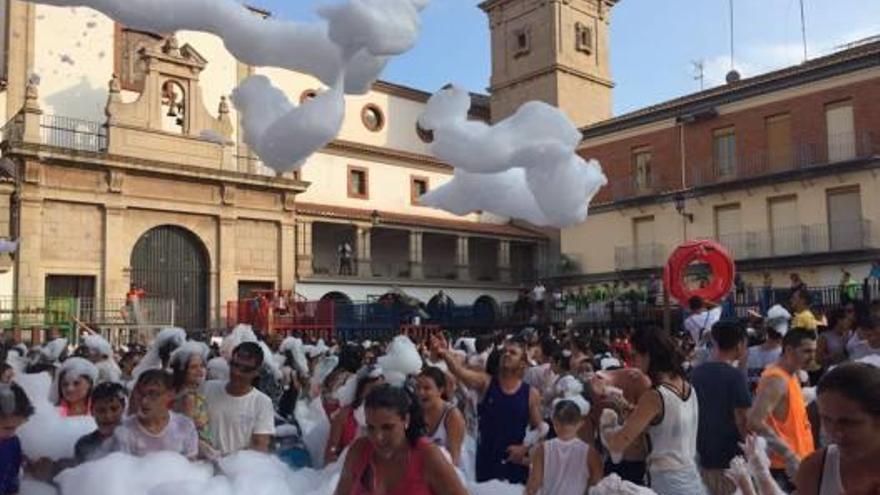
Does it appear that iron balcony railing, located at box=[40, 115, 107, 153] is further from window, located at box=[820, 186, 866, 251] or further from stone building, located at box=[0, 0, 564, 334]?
window, located at box=[820, 186, 866, 251]

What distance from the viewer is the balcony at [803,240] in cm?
2963

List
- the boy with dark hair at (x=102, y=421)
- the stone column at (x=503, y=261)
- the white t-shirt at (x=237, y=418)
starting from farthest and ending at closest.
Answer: the stone column at (x=503, y=261) < the white t-shirt at (x=237, y=418) < the boy with dark hair at (x=102, y=421)

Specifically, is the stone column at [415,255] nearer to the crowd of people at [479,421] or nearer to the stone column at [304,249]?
the stone column at [304,249]

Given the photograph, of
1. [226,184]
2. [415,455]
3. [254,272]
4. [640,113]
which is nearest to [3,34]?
[226,184]

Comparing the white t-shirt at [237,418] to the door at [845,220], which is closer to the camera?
the white t-shirt at [237,418]

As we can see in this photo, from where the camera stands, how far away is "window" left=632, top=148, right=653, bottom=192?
36344 millimetres

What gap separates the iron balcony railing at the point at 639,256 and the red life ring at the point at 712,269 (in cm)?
2126

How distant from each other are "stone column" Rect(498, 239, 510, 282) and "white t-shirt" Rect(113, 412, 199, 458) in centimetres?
3467

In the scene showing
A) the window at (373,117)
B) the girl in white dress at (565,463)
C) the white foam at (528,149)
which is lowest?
the girl in white dress at (565,463)

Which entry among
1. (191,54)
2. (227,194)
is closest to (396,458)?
(227,194)

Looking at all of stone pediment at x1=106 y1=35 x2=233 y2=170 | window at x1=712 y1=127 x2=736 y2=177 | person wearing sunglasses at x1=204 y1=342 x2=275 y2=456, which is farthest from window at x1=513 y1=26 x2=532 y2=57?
person wearing sunglasses at x1=204 y1=342 x2=275 y2=456

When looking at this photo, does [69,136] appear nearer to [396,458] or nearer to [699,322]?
[699,322]

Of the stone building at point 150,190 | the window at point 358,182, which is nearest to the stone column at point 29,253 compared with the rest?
the stone building at point 150,190

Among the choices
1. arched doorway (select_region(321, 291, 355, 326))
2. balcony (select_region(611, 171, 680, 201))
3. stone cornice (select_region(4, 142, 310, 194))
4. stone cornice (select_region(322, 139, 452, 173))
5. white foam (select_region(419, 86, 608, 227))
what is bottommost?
arched doorway (select_region(321, 291, 355, 326))
